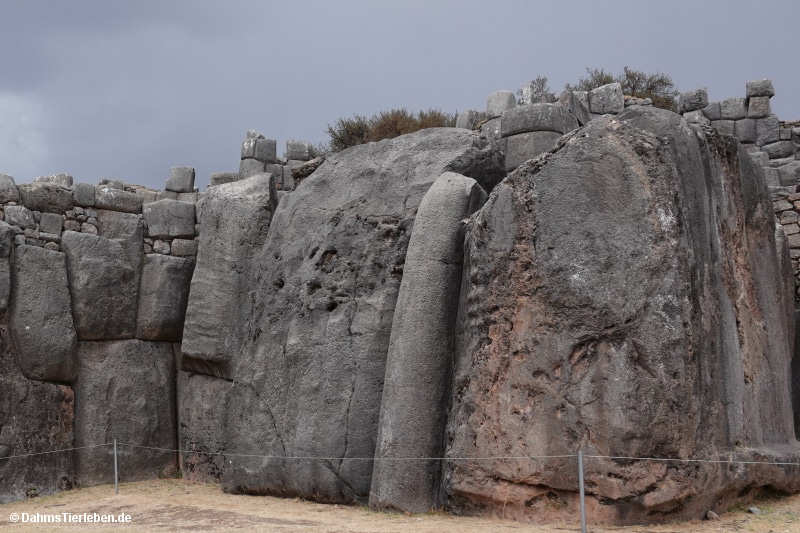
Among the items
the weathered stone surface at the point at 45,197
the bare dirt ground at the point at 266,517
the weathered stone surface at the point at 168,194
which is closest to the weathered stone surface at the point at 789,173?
the bare dirt ground at the point at 266,517

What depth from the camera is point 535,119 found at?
10195 millimetres

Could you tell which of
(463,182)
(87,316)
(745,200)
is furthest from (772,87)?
(87,316)

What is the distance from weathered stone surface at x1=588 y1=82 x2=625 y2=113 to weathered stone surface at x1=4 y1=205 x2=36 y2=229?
8.15 metres

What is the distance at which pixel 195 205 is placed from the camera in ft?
39.7

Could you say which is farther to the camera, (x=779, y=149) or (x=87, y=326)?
(x=779, y=149)

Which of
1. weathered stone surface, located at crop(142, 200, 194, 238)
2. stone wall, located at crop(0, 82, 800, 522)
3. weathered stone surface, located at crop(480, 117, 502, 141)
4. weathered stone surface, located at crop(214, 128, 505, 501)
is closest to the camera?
stone wall, located at crop(0, 82, 800, 522)

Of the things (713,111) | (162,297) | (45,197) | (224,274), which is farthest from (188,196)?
(713,111)

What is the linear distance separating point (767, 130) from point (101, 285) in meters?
10.8

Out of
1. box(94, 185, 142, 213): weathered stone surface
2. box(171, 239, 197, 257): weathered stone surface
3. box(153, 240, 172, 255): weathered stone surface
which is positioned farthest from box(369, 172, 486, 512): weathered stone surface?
box(94, 185, 142, 213): weathered stone surface

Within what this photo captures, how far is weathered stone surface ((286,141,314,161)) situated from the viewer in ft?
55.3

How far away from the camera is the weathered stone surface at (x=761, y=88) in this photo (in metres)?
15.1

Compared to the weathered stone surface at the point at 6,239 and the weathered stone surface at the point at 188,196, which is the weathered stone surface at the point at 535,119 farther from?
the weathered stone surface at the point at 188,196

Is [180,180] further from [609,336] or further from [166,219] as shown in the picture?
[609,336]

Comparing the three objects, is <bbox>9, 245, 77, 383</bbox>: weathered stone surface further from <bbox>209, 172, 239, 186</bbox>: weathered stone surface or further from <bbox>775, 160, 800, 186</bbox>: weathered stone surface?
<bbox>775, 160, 800, 186</bbox>: weathered stone surface
